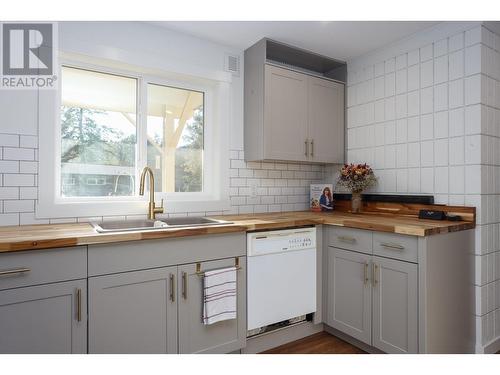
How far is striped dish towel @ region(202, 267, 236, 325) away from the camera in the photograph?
1892 mm

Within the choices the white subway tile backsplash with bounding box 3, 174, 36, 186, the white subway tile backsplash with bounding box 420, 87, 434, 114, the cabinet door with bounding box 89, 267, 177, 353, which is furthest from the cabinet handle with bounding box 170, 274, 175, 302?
the white subway tile backsplash with bounding box 420, 87, 434, 114

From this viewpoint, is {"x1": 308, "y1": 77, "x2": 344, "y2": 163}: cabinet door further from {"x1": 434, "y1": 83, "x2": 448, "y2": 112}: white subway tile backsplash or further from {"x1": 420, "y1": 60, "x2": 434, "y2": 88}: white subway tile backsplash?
{"x1": 434, "y1": 83, "x2": 448, "y2": 112}: white subway tile backsplash

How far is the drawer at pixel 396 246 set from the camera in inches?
73.6

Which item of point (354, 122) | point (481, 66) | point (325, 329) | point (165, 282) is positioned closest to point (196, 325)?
point (165, 282)

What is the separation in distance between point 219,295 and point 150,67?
5.58ft

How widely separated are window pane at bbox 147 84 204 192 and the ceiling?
0.51m

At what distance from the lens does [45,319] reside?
1488 mm

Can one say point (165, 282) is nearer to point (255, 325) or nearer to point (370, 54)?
point (255, 325)

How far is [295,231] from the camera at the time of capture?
229 centimetres

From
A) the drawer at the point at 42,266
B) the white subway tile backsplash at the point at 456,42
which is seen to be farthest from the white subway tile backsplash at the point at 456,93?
the drawer at the point at 42,266

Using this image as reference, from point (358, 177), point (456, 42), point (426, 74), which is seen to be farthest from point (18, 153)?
point (456, 42)

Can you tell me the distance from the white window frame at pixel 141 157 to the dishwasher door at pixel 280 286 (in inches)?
28.8

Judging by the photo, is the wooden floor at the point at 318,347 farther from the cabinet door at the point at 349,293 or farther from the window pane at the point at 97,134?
the window pane at the point at 97,134

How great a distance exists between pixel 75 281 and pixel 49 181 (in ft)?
2.67
